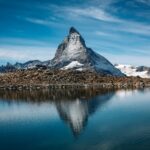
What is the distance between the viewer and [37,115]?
12444 cm

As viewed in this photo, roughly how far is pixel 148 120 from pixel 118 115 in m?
17.3

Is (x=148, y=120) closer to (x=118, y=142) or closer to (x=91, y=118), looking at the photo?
(x=91, y=118)

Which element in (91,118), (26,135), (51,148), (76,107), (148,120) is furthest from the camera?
(76,107)

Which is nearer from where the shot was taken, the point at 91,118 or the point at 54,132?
the point at 54,132

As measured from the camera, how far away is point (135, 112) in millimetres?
128750

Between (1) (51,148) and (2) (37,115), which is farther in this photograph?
(2) (37,115)

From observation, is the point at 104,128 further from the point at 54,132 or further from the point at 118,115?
the point at 118,115

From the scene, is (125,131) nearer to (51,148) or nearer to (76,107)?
(51,148)

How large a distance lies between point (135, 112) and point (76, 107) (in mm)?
30527

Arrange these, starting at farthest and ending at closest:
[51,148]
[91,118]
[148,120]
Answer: [91,118] → [148,120] → [51,148]

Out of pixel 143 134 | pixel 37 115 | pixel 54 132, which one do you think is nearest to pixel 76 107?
pixel 37 115

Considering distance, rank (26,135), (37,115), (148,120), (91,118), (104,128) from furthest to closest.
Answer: (37,115)
(91,118)
(148,120)
(104,128)
(26,135)

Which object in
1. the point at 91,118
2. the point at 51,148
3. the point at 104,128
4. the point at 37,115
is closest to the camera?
the point at 51,148

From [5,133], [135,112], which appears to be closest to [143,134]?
[5,133]
